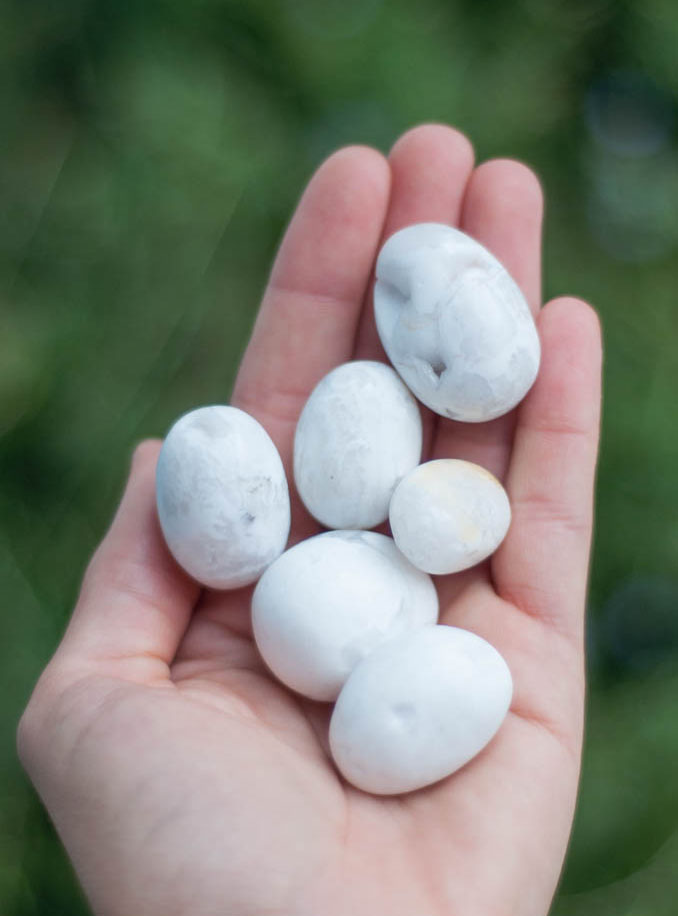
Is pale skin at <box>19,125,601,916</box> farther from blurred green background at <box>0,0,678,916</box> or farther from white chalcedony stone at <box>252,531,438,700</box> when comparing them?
blurred green background at <box>0,0,678,916</box>

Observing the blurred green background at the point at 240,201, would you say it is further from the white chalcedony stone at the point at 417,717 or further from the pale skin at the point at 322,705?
the white chalcedony stone at the point at 417,717

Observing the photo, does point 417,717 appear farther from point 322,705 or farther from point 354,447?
point 354,447

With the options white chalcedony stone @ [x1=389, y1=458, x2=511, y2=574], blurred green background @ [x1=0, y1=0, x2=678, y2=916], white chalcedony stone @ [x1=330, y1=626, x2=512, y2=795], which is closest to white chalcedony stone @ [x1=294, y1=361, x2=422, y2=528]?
white chalcedony stone @ [x1=389, y1=458, x2=511, y2=574]

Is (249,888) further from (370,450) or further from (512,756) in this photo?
(370,450)

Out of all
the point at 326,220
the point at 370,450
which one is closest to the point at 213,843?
the point at 370,450

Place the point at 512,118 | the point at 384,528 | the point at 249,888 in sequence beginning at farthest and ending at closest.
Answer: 1. the point at 512,118
2. the point at 384,528
3. the point at 249,888
